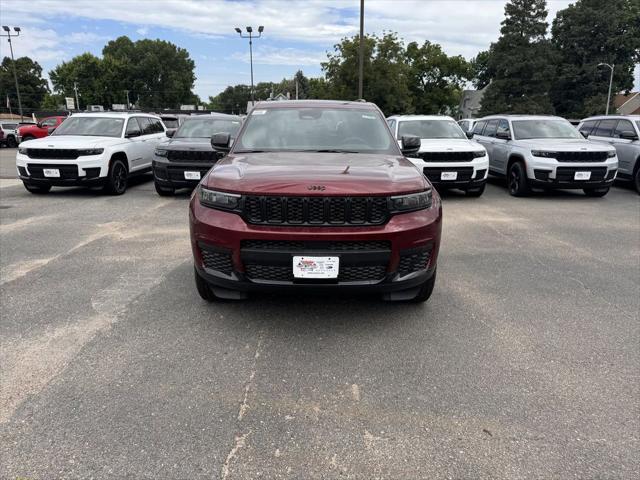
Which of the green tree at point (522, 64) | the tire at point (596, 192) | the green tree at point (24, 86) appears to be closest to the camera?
the tire at point (596, 192)

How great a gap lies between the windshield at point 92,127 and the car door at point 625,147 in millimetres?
11758

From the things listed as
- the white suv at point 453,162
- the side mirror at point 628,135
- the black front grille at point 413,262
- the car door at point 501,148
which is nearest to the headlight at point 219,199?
the black front grille at point 413,262

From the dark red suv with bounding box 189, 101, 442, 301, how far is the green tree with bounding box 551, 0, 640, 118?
55.8 metres

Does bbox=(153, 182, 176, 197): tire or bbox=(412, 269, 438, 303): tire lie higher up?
bbox=(412, 269, 438, 303): tire

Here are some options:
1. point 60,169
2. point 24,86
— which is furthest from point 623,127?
point 24,86

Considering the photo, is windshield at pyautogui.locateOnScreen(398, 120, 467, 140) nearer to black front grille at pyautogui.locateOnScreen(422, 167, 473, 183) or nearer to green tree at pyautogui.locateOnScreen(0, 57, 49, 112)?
black front grille at pyautogui.locateOnScreen(422, 167, 473, 183)

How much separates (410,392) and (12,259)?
490 cm

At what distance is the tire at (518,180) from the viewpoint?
33.4 ft

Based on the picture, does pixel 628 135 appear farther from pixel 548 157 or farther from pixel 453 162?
pixel 453 162

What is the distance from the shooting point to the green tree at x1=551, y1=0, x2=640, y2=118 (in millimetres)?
51125

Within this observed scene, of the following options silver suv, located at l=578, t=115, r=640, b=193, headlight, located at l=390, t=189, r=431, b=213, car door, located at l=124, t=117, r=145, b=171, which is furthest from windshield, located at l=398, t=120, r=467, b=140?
headlight, located at l=390, t=189, r=431, b=213

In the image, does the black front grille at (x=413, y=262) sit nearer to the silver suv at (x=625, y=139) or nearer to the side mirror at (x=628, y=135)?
the silver suv at (x=625, y=139)

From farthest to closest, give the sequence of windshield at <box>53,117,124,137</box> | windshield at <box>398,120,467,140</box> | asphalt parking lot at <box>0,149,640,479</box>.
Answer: windshield at <box>398,120,467,140</box>
windshield at <box>53,117,124,137</box>
asphalt parking lot at <box>0,149,640,479</box>

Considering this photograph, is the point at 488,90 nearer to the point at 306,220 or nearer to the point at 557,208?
the point at 557,208
